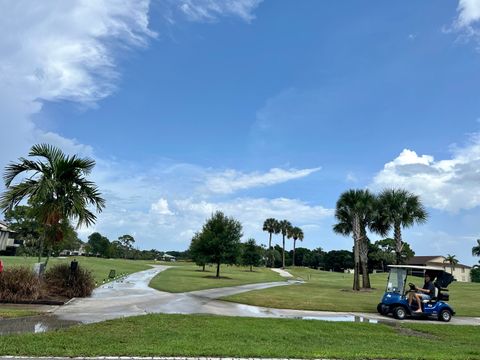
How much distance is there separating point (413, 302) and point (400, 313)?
0.74 meters

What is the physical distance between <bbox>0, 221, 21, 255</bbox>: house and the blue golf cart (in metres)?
70.8

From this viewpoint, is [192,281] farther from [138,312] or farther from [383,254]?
[383,254]

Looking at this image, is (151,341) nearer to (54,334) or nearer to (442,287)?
(54,334)

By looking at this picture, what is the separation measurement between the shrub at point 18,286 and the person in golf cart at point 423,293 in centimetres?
1445

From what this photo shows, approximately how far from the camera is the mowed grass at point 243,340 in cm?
861

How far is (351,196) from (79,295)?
26956 mm

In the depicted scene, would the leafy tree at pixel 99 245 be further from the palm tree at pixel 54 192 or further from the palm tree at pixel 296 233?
the palm tree at pixel 54 192

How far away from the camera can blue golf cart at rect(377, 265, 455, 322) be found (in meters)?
17.8

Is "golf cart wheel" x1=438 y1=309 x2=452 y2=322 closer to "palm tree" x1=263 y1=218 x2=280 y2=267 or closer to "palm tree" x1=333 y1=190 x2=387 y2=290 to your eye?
"palm tree" x1=333 y1=190 x2=387 y2=290

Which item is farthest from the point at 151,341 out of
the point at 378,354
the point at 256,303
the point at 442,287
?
the point at 442,287

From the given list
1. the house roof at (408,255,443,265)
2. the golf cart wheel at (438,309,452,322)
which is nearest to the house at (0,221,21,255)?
the golf cart wheel at (438,309,452,322)

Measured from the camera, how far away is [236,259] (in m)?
47.6

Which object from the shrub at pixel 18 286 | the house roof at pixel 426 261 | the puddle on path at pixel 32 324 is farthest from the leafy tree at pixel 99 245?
the puddle on path at pixel 32 324

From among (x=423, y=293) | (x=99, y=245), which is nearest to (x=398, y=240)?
(x=423, y=293)
